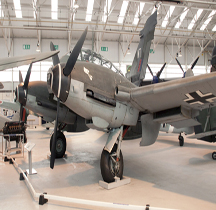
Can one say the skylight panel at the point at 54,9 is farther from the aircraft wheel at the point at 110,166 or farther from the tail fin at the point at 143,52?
the aircraft wheel at the point at 110,166

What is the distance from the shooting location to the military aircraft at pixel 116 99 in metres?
3.65

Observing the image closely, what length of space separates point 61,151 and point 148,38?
529 centimetres

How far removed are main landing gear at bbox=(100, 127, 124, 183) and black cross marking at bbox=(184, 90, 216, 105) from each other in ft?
5.17

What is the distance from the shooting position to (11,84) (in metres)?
24.0

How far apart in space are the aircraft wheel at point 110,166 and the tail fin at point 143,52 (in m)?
3.78

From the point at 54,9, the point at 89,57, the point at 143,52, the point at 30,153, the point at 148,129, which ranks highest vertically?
the point at 54,9

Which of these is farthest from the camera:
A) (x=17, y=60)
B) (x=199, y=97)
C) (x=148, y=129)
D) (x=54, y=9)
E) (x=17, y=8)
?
(x=54, y=9)

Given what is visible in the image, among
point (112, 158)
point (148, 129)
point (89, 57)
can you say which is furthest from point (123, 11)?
point (112, 158)

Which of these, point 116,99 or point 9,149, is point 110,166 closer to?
point 116,99

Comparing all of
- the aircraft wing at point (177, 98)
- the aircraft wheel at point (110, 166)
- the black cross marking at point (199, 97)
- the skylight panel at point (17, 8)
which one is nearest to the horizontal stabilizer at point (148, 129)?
the aircraft wing at point (177, 98)

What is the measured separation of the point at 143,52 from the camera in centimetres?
780

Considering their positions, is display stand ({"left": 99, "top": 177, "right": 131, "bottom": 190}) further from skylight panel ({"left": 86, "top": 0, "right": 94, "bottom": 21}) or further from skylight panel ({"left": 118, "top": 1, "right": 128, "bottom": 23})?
skylight panel ({"left": 118, "top": 1, "right": 128, "bottom": 23})

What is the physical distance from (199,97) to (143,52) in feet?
14.8

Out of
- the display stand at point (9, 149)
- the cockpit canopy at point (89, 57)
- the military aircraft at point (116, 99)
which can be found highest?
the cockpit canopy at point (89, 57)
